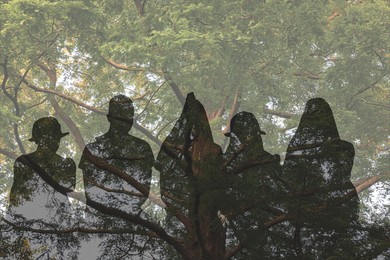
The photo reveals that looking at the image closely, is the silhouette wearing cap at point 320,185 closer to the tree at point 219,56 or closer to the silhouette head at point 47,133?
the silhouette head at point 47,133

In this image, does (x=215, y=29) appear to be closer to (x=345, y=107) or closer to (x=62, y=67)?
(x=345, y=107)

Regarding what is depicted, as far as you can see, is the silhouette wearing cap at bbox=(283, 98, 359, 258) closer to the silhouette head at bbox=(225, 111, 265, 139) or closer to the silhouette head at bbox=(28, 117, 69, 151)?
the silhouette head at bbox=(225, 111, 265, 139)

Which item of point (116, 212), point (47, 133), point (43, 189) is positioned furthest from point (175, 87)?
point (116, 212)

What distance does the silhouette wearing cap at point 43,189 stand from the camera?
21.9 feet

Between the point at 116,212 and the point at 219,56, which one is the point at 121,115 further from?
the point at 219,56

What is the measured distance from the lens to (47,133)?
6766 mm

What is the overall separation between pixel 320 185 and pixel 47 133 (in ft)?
10.4

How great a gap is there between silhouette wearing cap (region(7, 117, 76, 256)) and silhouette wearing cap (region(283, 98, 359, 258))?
2562 mm

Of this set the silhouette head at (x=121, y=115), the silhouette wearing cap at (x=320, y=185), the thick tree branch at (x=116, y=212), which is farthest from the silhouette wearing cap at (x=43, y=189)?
the silhouette wearing cap at (x=320, y=185)

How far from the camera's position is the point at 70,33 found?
2044cm

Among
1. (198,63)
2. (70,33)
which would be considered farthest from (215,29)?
(70,33)

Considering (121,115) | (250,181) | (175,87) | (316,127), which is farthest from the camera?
(175,87)

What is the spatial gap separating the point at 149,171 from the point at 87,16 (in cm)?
1353

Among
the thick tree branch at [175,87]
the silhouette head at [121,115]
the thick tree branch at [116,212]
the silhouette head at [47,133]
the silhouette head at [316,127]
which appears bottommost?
the thick tree branch at [116,212]
